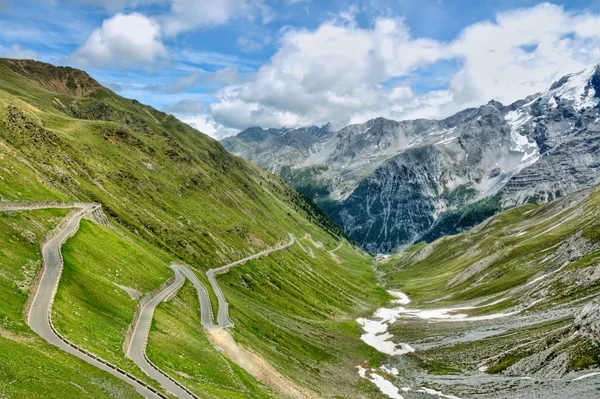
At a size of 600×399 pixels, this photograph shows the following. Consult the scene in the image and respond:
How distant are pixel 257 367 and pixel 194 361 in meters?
15.0

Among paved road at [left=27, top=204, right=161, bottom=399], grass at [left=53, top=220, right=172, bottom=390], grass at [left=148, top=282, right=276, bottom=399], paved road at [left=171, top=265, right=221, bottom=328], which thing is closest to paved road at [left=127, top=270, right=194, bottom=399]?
grass at [left=148, top=282, right=276, bottom=399]

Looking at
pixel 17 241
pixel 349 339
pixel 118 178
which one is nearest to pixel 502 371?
pixel 349 339

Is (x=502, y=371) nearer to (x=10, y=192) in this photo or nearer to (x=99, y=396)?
(x=99, y=396)

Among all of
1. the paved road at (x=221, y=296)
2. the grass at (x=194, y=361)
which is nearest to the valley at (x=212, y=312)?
the grass at (x=194, y=361)

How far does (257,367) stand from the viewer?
70.9 meters

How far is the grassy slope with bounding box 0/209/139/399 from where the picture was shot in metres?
32.4

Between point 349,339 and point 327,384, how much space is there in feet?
155

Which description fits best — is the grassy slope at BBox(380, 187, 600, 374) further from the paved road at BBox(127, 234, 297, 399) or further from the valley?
the paved road at BBox(127, 234, 297, 399)

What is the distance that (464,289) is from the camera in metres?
183

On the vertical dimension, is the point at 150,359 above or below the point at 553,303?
above

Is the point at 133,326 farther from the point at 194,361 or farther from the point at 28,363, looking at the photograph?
the point at 28,363

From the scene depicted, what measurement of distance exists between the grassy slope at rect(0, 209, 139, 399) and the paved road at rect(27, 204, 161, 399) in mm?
1179

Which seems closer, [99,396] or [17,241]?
[99,396]

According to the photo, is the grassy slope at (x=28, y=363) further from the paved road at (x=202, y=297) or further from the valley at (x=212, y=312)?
the paved road at (x=202, y=297)
